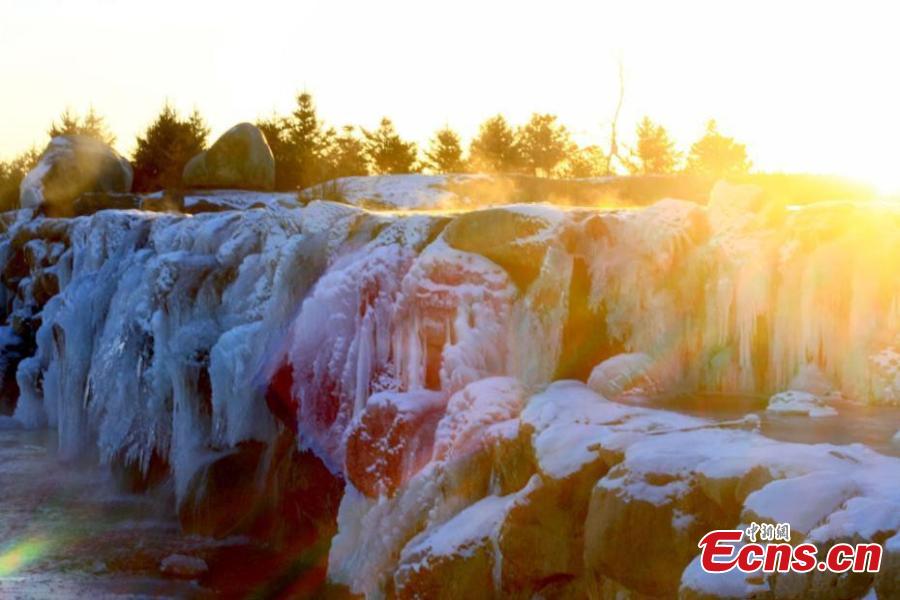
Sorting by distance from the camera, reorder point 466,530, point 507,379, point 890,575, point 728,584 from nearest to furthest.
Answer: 1. point 890,575
2. point 728,584
3. point 466,530
4. point 507,379

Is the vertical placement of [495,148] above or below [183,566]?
above

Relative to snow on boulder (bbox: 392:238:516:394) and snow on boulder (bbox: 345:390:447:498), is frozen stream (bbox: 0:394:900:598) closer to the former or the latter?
snow on boulder (bbox: 345:390:447:498)

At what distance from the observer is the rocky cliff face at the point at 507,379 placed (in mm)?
4523

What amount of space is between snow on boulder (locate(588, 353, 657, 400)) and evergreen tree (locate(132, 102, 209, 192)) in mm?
20477

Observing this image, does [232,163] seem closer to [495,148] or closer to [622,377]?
[495,148]

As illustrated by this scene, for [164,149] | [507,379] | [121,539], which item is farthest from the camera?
[164,149]

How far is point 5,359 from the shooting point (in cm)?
1733

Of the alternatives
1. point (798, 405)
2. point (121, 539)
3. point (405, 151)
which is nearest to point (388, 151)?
point (405, 151)

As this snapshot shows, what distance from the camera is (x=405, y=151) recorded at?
30.2 meters

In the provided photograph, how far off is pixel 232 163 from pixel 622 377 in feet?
55.0

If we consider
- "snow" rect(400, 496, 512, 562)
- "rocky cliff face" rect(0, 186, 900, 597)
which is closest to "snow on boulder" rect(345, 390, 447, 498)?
"rocky cliff face" rect(0, 186, 900, 597)

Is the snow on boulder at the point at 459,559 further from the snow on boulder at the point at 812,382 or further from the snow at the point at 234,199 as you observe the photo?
the snow at the point at 234,199

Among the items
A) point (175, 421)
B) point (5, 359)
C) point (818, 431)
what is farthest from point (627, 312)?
point (5, 359)

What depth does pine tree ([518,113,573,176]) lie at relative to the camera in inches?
1235
